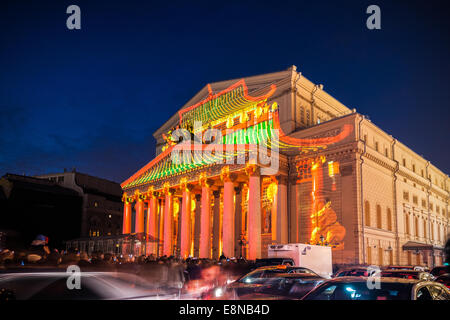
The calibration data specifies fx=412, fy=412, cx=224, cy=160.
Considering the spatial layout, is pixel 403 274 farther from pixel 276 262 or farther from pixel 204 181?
pixel 204 181

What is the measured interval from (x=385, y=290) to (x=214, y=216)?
4146 centimetres

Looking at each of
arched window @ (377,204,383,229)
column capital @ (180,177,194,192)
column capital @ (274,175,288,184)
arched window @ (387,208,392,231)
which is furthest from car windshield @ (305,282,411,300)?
arched window @ (387,208,392,231)

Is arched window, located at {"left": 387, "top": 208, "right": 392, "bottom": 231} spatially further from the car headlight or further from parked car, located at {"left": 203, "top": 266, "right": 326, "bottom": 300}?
the car headlight

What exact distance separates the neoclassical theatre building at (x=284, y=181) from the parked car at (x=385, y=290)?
2754 centimetres

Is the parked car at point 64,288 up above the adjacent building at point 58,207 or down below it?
below

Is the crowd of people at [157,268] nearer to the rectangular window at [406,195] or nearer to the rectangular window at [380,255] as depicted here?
the rectangular window at [380,255]

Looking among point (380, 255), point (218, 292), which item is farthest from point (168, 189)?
point (218, 292)

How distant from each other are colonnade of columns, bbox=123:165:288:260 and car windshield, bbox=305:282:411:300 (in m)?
27.5

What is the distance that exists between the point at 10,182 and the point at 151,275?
60.9 meters

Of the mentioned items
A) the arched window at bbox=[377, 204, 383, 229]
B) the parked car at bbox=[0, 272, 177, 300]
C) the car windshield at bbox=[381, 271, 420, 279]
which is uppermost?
the arched window at bbox=[377, 204, 383, 229]

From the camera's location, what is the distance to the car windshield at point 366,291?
6909 millimetres

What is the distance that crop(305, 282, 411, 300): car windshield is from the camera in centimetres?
691

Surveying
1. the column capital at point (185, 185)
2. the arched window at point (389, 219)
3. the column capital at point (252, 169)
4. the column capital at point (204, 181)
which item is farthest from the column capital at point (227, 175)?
the arched window at point (389, 219)
